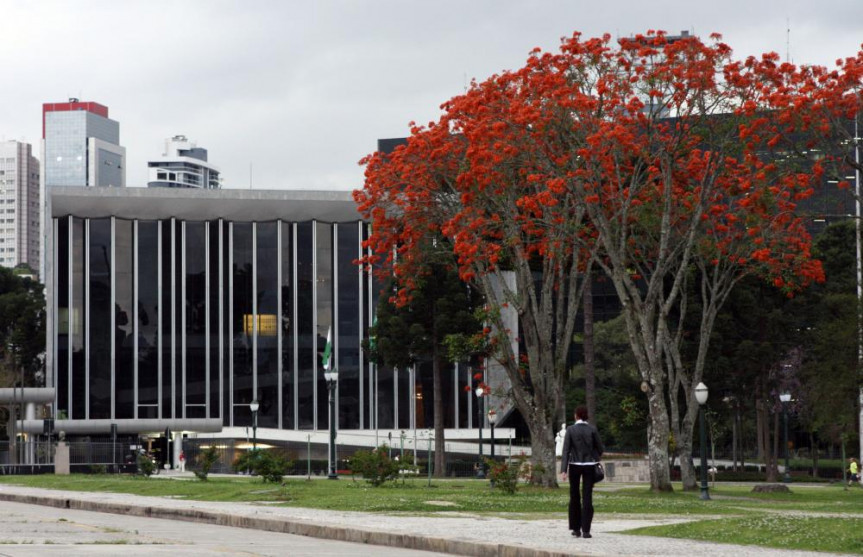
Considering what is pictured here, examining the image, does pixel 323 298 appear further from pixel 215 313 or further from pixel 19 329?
pixel 19 329

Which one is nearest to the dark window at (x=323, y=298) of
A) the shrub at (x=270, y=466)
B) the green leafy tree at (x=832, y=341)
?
the green leafy tree at (x=832, y=341)

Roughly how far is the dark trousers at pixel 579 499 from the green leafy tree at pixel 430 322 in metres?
42.1

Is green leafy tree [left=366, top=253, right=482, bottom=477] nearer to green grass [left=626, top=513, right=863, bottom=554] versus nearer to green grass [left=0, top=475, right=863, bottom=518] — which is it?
green grass [left=0, top=475, right=863, bottom=518]

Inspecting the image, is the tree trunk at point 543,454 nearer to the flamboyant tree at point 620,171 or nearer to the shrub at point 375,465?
the flamboyant tree at point 620,171

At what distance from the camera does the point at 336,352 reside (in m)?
88.4

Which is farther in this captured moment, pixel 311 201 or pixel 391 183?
pixel 311 201

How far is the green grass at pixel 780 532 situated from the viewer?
14984 mm

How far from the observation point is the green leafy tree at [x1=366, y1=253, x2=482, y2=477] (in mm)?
60281

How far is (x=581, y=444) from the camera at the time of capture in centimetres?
1722

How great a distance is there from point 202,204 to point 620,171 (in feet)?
177

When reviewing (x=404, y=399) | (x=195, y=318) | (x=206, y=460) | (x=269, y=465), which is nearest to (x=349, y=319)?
(x=404, y=399)

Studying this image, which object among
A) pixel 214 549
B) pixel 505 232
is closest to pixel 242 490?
pixel 505 232

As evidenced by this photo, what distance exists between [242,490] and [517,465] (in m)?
6.51

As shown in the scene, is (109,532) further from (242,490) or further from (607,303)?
(607,303)
